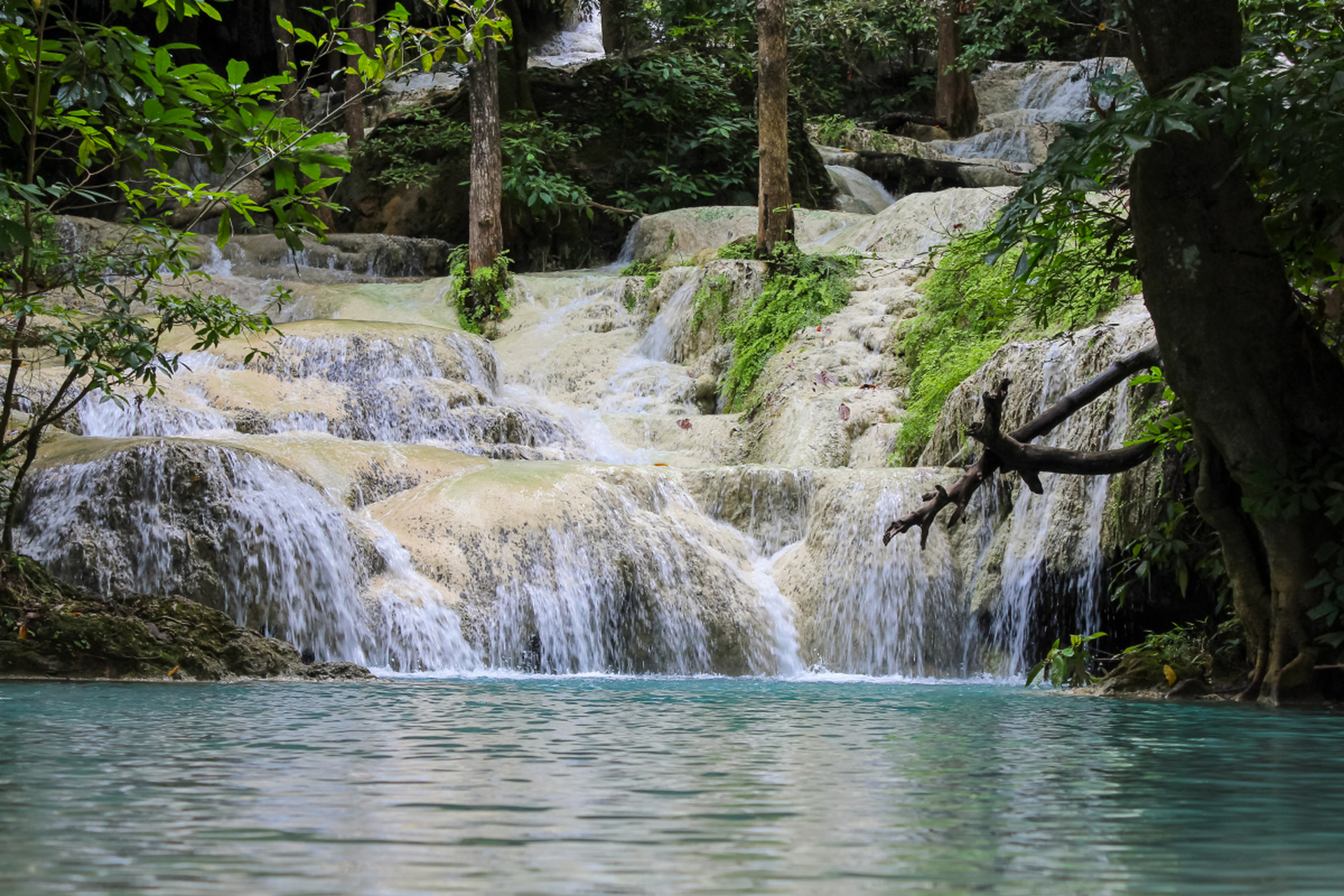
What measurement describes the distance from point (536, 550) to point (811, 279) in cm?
648

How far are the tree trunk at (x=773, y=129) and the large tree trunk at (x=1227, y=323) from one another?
1030cm

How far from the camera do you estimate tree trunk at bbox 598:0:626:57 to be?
22.9 m

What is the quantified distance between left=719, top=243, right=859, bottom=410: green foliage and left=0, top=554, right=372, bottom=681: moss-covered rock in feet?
25.7

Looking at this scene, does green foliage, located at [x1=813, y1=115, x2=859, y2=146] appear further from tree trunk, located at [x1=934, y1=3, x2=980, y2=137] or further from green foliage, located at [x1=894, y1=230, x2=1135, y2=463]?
green foliage, located at [x1=894, y1=230, x2=1135, y2=463]

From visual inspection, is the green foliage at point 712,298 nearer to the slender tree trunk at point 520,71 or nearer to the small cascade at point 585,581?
the small cascade at point 585,581

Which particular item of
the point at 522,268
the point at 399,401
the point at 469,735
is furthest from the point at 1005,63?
the point at 469,735

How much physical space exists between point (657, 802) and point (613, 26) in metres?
23.2

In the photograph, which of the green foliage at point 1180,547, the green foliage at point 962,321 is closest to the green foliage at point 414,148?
the green foliage at point 962,321

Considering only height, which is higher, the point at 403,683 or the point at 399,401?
the point at 399,401

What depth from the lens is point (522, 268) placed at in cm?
2059

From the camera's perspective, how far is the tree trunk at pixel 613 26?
75.1ft

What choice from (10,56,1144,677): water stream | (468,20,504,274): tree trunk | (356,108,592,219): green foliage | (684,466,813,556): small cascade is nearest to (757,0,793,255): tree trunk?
(10,56,1144,677): water stream

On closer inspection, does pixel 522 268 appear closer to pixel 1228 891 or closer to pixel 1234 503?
pixel 1234 503

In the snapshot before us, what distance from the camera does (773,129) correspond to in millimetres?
14742
